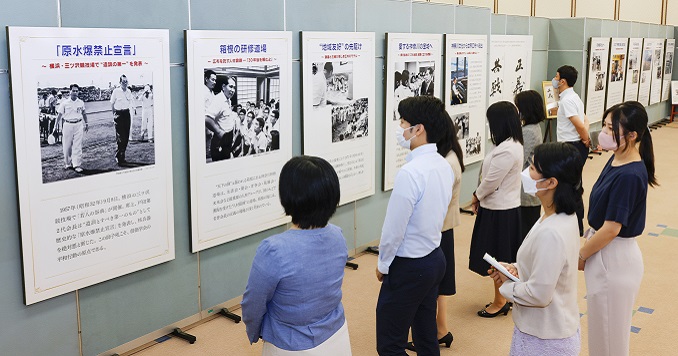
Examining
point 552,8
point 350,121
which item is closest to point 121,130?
point 350,121

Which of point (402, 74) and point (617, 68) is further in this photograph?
point (617, 68)

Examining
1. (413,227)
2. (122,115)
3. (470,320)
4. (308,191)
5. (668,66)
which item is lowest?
(470,320)

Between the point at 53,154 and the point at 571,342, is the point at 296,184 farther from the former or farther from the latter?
the point at 53,154

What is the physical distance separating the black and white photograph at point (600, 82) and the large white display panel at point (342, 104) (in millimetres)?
8176

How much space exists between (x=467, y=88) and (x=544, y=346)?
6034 millimetres

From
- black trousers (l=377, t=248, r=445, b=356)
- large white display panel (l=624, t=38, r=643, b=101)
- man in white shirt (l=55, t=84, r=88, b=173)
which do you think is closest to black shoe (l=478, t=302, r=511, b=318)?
black trousers (l=377, t=248, r=445, b=356)

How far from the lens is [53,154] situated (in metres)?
4.15

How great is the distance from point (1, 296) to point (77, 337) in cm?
66

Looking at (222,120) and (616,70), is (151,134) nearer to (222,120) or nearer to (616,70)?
(222,120)

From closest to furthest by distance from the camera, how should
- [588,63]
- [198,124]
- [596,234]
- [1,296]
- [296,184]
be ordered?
[296,184] → [596,234] → [1,296] → [198,124] → [588,63]

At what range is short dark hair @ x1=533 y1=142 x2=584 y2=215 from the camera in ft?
10.0

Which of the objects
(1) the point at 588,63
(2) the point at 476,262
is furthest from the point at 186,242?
(1) the point at 588,63

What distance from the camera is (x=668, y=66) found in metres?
19.2

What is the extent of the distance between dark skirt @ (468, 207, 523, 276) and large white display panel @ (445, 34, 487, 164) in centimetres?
327
